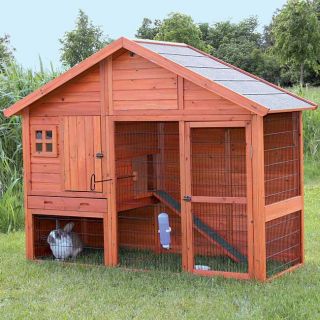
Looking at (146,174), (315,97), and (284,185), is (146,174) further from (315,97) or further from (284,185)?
(315,97)

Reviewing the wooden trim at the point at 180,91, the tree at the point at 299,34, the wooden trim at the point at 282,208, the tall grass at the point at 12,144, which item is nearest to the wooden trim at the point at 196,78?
the wooden trim at the point at 180,91

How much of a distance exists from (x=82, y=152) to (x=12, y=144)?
441 centimetres

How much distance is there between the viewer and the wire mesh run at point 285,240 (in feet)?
27.4

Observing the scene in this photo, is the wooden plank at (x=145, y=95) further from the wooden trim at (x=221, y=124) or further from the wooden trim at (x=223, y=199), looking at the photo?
the wooden trim at (x=223, y=199)

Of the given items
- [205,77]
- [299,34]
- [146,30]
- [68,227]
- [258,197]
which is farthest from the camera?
[146,30]

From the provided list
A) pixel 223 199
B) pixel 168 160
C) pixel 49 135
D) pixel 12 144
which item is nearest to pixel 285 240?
pixel 223 199

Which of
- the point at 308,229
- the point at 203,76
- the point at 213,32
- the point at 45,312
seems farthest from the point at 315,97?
the point at 213,32

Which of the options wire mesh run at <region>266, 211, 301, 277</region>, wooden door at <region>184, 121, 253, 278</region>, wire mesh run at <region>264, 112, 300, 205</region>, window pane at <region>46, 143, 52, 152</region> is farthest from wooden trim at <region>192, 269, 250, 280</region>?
window pane at <region>46, 143, 52, 152</region>

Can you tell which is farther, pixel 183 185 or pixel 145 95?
pixel 145 95

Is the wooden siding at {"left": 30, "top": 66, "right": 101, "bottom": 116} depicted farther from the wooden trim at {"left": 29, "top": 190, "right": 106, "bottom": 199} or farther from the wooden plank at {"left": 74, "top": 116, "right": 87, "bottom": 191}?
the wooden trim at {"left": 29, "top": 190, "right": 106, "bottom": 199}

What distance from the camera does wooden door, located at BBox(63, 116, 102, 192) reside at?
843cm

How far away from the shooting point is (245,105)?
24.0 feet

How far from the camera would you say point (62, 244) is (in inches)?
353

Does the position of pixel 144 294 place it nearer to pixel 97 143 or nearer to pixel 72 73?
pixel 97 143
